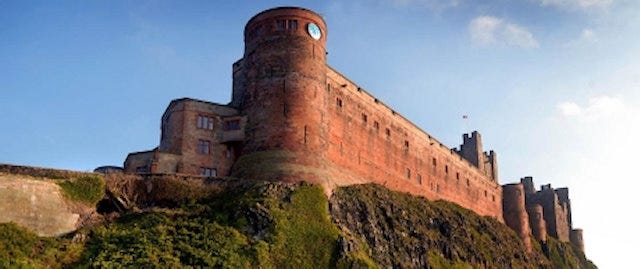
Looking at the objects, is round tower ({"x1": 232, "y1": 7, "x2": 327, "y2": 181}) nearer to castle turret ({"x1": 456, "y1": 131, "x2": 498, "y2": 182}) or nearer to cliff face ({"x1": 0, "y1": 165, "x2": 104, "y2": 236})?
cliff face ({"x1": 0, "y1": 165, "x2": 104, "y2": 236})

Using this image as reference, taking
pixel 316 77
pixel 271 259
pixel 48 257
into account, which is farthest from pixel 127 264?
pixel 316 77

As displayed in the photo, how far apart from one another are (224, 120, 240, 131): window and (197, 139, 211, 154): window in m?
1.76

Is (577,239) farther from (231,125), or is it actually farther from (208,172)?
(208,172)

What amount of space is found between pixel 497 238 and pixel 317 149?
2989 cm

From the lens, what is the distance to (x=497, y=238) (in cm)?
7150

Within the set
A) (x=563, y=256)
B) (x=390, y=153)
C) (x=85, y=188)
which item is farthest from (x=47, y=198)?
(x=563, y=256)

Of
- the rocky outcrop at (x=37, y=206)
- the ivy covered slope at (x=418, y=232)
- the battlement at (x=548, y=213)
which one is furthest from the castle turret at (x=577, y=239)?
the rocky outcrop at (x=37, y=206)

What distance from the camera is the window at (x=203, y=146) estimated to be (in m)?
49.3

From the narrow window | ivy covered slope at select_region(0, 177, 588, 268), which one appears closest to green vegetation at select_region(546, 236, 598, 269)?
ivy covered slope at select_region(0, 177, 588, 268)

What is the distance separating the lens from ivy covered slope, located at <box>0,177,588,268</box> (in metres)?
36.8

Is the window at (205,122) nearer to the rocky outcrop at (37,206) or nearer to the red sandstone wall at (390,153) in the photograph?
the red sandstone wall at (390,153)

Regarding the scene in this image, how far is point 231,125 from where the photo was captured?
166ft

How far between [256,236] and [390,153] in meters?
24.5

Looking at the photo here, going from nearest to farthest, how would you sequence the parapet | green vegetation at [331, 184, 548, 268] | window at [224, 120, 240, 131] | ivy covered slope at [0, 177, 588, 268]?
1. ivy covered slope at [0, 177, 588, 268]
2. green vegetation at [331, 184, 548, 268]
3. window at [224, 120, 240, 131]
4. the parapet
